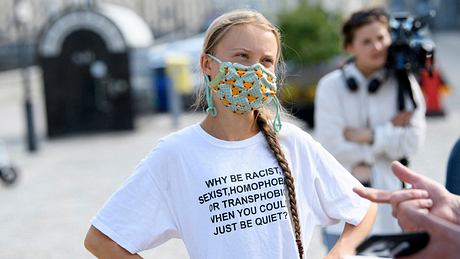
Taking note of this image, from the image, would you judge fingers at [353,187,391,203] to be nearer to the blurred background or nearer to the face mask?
the face mask

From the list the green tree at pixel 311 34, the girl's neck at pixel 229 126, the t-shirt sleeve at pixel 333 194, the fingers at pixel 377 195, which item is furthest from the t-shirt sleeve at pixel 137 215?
the green tree at pixel 311 34

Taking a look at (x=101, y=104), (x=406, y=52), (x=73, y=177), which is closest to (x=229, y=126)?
(x=406, y=52)

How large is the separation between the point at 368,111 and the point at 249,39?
1.84m

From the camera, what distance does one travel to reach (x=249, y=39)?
2.38 meters

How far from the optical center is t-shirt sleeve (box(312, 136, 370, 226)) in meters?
2.49

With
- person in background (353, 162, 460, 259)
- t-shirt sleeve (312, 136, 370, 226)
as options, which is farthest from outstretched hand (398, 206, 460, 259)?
t-shirt sleeve (312, 136, 370, 226)

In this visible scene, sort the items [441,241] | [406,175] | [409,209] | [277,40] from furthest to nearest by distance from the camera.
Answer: [277,40]
[406,175]
[409,209]
[441,241]

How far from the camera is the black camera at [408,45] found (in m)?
4.03

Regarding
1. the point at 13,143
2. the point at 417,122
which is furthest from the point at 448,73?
the point at 417,122

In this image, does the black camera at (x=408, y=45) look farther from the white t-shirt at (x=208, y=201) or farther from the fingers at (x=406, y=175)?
the fingers at (x=406, y=175)

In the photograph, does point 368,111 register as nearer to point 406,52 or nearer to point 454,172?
point 406,52

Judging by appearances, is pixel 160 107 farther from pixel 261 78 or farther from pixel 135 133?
pixel 261 78

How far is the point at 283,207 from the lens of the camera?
93.9 inches

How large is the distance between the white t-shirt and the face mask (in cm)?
10
